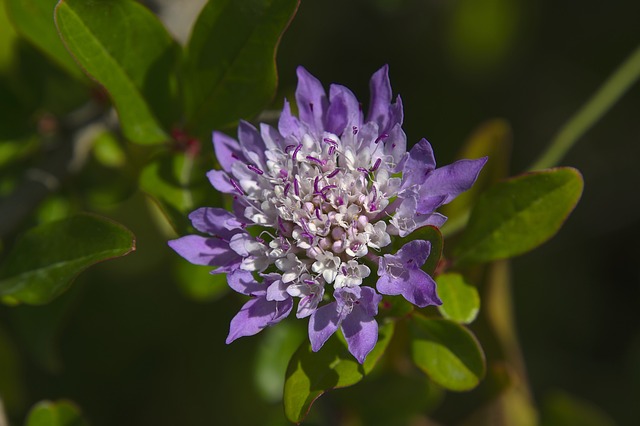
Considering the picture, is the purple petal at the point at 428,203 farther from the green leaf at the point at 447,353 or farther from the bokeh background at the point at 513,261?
the bokeh background at the point at 513,261

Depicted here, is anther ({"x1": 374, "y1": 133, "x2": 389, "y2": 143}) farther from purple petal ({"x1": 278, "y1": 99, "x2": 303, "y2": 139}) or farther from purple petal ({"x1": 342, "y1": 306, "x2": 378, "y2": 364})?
purple petal ({"x1": 342, "y1": 306, "x2": 378, "y2": 364})

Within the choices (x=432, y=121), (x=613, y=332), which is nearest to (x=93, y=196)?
(x=432, y=121)

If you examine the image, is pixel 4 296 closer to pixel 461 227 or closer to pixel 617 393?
pixel 461 227

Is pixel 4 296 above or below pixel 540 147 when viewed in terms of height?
below

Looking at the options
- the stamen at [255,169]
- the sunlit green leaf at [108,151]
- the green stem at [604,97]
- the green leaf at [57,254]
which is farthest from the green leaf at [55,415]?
the green stem at [604,97]

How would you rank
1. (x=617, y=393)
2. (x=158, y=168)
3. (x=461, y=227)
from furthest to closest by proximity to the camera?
(x=617, y=393) < (x=461, y=227) < (x=158, y=168)
